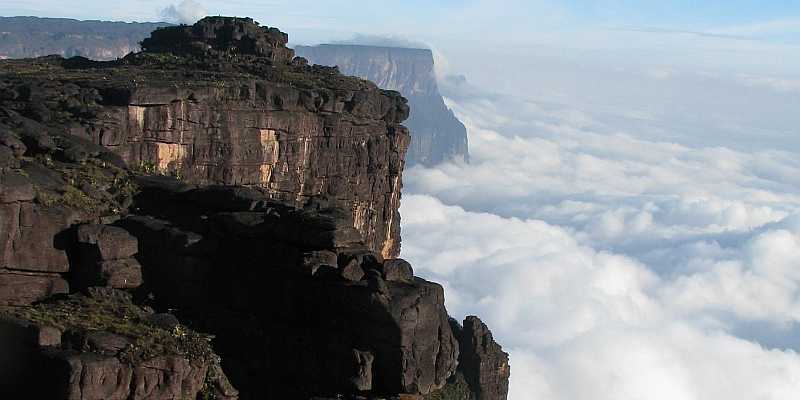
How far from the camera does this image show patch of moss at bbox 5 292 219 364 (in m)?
42.5

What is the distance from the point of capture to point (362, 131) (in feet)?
309

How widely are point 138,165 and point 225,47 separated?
37.2 metres

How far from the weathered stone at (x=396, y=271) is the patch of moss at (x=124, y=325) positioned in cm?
894

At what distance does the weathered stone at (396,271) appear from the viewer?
48.4 metres

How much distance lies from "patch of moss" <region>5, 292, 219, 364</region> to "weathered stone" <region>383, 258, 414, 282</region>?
894 centimetres

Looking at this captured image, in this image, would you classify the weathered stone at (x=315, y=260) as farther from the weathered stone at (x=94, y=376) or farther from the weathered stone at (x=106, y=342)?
the weathered stone at (x=94, y=376)

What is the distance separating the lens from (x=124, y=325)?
44.7 metres

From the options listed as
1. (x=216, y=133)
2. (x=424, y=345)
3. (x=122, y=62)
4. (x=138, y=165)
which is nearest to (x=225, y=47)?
(x=122, y=62)

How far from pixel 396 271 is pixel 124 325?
42.1 feet

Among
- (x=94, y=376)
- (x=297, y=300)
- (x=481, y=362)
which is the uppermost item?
(x=297, y=300)

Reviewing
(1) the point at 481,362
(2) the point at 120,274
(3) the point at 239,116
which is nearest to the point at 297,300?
(2) the point at 120,274

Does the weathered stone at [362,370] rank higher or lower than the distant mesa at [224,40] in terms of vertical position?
lower

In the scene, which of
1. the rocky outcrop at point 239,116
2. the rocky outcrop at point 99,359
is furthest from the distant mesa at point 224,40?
the rocky outcrop at point 99,359

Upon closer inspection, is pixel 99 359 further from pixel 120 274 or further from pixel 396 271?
pixel 396 271
